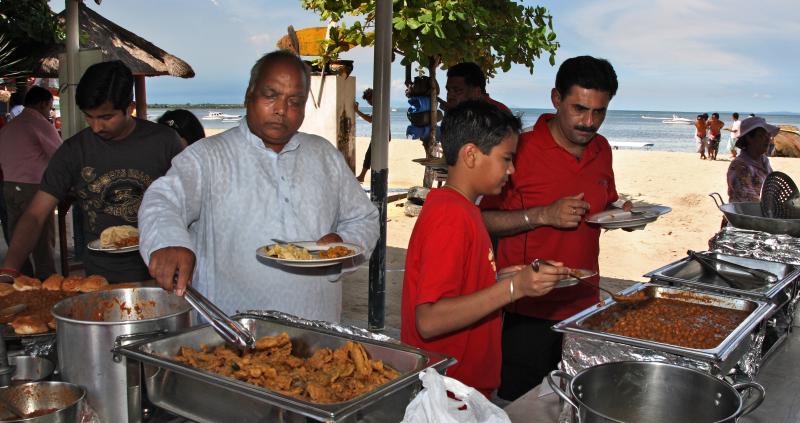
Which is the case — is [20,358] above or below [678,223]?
above

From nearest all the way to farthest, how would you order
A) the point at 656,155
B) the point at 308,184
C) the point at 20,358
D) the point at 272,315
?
the point at 20,358 < the point at 272,315 < the point at 308,184 < the point at 656,155

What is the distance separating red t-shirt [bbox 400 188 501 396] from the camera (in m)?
1.67

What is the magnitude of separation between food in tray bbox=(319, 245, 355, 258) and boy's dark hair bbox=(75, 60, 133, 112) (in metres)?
1.22

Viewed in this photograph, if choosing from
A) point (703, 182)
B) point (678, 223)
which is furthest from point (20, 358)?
point (703, 182)

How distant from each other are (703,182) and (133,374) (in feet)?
44.7

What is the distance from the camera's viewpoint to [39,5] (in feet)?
20.9

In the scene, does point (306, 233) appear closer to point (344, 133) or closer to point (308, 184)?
point (308, 184)

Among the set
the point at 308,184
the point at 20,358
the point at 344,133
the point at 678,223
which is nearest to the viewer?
the point at 20,358

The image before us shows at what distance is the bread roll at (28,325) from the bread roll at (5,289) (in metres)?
0.28

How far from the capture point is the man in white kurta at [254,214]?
1.99 m

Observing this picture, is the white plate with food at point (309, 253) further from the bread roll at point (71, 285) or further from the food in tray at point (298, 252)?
the bread roll at point (71, 285)

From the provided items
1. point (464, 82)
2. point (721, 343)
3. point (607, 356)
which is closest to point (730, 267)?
point (721, 343)

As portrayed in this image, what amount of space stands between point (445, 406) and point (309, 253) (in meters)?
0.87

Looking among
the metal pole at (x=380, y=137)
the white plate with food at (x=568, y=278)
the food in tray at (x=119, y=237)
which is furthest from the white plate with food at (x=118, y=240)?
the metal pole at (x=380, y=137)
